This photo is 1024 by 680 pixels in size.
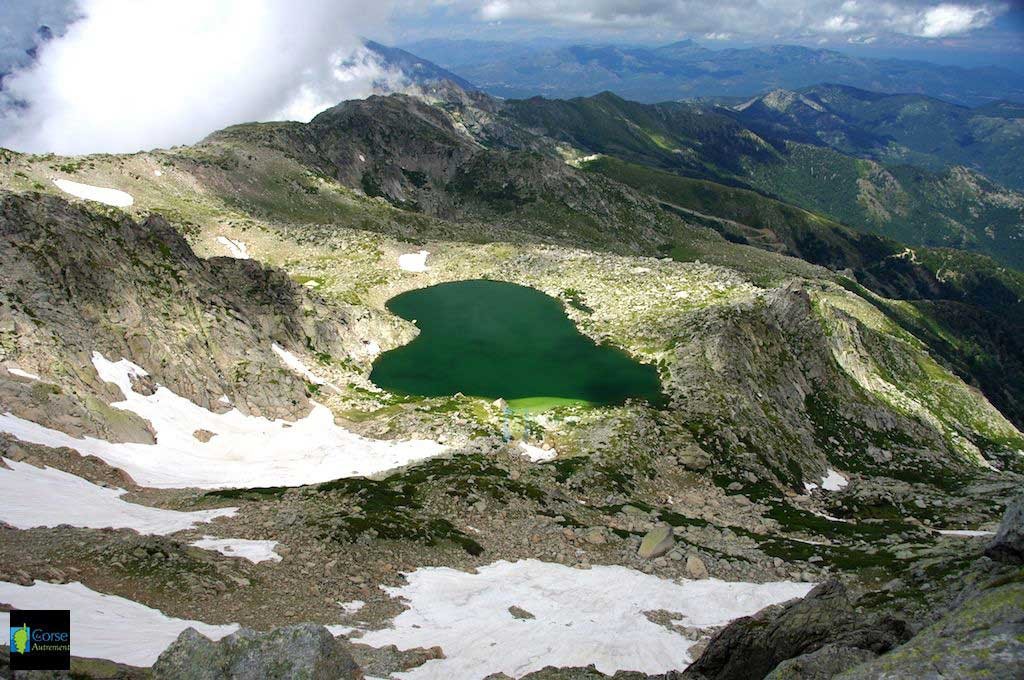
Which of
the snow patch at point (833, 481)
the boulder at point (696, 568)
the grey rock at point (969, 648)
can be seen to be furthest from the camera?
the snow patch at point (833, 481)

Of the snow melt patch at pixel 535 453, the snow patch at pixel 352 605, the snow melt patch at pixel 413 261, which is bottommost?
the snow melt patch at pixel 535 453

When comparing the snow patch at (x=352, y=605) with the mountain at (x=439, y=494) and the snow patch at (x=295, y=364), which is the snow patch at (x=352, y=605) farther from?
the snow patch at (x=295, y=364)

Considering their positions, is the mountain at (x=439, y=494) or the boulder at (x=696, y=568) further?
the boulder at (x=696, y=568)

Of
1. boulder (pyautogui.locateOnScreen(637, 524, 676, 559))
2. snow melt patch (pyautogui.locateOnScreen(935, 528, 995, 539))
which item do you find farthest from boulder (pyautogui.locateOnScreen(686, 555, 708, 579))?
snow melt patch (pyautogui.locateOnScreen(935, 528, 995, 539))

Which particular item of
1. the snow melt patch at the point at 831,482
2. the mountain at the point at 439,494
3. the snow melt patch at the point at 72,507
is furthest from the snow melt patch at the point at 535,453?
the snow melt patch at the point at 72,507

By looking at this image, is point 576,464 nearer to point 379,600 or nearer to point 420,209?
point 379,600

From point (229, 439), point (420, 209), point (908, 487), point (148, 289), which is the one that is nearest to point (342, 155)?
point (420, 209)

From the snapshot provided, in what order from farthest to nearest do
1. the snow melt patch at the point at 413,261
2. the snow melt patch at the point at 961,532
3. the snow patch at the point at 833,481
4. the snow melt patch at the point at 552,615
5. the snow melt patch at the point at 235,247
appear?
1. the snow melt patch at the point at 413,261
2. the snow melt patch at the point at 235,247
3. the snow patch at the point at 833,481
4. the snow melt patch at the point at 961,532
5. the snow melt patch at the point at 552,615

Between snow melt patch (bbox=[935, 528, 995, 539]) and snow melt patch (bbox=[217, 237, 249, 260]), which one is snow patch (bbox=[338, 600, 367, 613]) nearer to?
snow melt patch (bbox=[935, 528, 995, 539])
